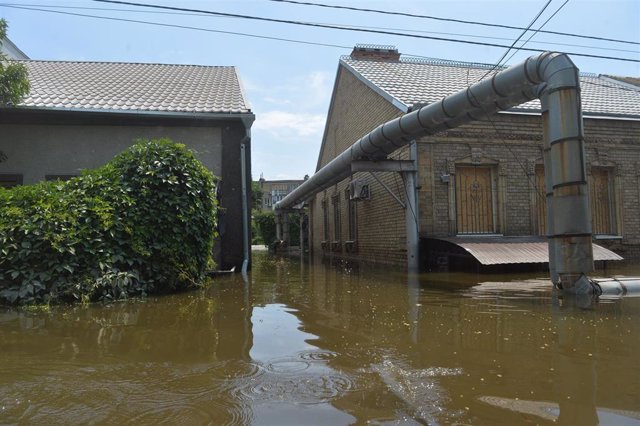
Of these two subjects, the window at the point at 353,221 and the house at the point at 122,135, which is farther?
the window at the point at 353,221

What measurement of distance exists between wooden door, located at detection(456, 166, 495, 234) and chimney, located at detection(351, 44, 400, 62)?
8.68m

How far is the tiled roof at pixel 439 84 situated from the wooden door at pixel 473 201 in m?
1.98

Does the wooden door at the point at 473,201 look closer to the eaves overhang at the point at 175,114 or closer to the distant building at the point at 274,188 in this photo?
the eaves overhang at the point at 175,114

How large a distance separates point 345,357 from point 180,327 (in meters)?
1.99

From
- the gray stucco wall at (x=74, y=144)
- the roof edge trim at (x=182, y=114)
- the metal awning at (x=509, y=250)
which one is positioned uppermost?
the roof edge trim at (x=182, y=114)

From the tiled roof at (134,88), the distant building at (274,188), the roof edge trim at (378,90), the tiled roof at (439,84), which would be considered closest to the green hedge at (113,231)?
the tiled roof at (134,88)

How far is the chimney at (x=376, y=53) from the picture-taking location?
18375 millimetres

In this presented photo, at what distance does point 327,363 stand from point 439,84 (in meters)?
12.2

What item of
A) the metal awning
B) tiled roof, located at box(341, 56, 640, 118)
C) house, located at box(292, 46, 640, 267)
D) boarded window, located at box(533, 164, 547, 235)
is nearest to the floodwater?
the metal awning

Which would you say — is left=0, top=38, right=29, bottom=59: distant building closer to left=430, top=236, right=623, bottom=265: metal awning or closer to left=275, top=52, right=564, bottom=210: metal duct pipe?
left=275, top=52, right=564, bottom=210: metal duct pipe

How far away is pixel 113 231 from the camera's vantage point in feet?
21.6

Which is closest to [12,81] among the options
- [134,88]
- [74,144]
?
[74,144]

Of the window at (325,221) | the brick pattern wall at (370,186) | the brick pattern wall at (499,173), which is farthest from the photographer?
the window at (325,221)

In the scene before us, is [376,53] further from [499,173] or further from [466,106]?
[466,106]
